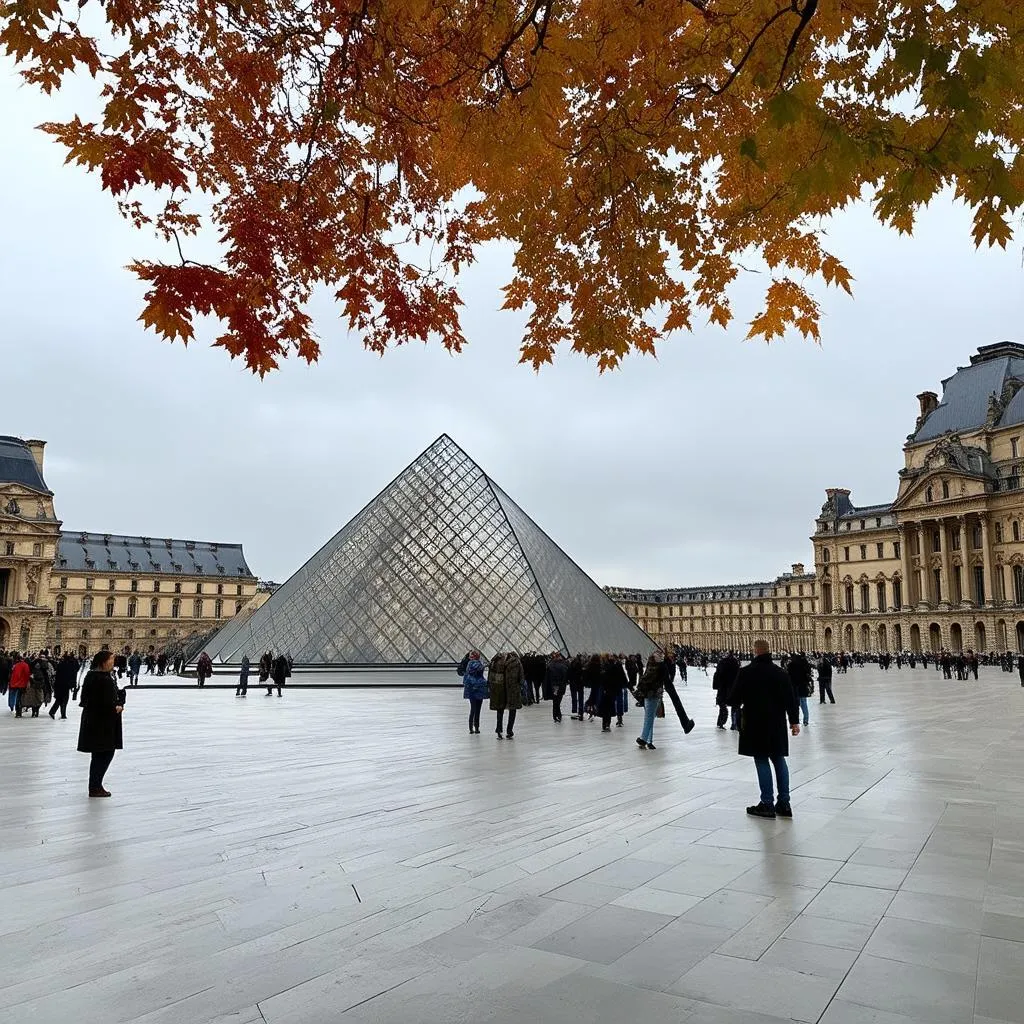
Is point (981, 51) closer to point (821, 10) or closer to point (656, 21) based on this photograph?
point (821, 10)

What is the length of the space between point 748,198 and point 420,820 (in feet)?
14.9

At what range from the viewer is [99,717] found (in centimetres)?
630

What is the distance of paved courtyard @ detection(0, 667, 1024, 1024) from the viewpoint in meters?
2.68

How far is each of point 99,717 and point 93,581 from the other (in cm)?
8357

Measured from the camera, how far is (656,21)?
382 cm

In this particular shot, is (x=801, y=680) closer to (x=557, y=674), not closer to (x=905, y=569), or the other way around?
(x=557, y=674)

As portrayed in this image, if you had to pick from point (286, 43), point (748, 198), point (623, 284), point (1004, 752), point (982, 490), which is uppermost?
point (982, 490)

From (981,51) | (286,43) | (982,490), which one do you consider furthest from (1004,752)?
(982,490)

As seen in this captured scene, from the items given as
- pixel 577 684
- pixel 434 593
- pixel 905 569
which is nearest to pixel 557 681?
pixel 577 684

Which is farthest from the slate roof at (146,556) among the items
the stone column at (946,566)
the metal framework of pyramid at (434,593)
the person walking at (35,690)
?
the person walking at (35,690)

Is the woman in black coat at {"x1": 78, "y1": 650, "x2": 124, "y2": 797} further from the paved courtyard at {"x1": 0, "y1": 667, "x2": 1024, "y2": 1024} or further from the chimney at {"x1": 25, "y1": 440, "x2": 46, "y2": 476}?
the chimney at {"x1": 25, "y1": 440, "x2": 46, "y2": 476}

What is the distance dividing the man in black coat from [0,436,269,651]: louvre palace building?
2417 inches

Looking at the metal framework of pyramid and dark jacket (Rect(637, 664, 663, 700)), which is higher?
the metal framework of pyramid

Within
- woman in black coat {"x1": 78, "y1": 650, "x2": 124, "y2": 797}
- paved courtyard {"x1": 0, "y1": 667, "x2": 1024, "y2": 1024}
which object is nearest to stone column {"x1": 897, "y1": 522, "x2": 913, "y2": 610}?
paved courtyard {"x1": 0, "y1": 667, "x2": 1024, "y2": 1024}
